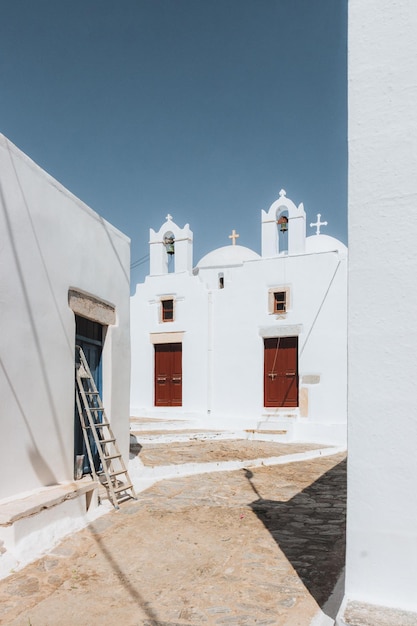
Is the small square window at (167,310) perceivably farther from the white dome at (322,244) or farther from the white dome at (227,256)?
the white dome at (322,244)

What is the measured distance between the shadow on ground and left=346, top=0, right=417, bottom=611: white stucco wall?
96cm

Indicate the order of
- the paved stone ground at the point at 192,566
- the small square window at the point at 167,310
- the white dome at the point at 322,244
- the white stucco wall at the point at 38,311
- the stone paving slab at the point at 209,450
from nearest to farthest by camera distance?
the paved stone ground at the point at 192,566 → the white stucco wall at the point at 38,311 → the stone paving slab at the point at 209,450 → the small square window at the point at 167,310 → the white dome at the point at 322,244

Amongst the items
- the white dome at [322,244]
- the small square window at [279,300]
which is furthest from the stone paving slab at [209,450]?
the white dome at [322,244]

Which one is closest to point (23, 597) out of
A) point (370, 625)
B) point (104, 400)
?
point (370, 625)

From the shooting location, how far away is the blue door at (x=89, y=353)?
258 inches

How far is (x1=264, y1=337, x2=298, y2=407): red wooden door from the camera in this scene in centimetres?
1392

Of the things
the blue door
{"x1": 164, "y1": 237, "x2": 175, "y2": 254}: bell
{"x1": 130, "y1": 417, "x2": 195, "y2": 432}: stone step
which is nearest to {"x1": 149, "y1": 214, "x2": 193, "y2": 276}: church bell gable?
{"x1": 164, "y1": 237, "x2": 175, "y2": 254}: bell

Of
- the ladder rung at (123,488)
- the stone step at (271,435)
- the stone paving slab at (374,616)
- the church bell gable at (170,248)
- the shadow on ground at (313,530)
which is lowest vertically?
the stone step at (271,435)

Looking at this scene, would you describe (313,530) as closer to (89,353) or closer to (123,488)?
(123,488)

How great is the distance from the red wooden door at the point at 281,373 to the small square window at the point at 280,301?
77 cm

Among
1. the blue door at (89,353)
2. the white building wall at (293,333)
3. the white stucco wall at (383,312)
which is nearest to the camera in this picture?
the white stucco wall at (383,312)

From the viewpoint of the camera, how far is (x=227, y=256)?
19094mm

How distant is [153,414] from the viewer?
1522cm

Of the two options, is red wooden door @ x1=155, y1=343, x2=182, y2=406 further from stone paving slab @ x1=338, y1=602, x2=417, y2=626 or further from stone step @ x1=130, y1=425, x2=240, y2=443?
stone paving slab @ x1=338, y1=602, x2=417, y2=626
